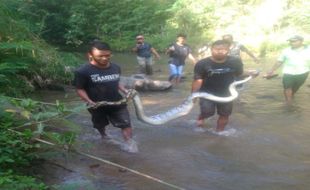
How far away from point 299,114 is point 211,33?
18.8 metres

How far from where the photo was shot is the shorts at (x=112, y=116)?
724cm

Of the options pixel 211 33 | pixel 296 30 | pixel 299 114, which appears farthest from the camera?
pixel 211 33

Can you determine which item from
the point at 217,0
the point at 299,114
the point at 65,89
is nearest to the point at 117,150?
the point at 299,114

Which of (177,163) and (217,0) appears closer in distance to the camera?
(177,163)

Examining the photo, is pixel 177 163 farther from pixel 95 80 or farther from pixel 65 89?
pixel 65 89

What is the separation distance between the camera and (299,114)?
10.1 m

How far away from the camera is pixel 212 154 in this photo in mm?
A: 7219

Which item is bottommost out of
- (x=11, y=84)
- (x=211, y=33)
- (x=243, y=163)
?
(x=211, y=33)

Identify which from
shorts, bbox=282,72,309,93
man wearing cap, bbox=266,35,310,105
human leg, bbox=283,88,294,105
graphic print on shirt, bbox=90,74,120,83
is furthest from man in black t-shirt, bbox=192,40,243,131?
human leg, bbox=283,88,294,105

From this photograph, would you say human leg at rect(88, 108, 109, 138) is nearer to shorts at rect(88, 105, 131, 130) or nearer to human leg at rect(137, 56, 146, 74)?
shorts at rect(88, 105, 131, 130)

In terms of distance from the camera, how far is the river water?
598 centimetres

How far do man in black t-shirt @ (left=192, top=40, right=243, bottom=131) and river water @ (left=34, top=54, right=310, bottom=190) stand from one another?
0.52m

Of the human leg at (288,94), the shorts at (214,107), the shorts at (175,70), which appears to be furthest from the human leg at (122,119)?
the shorts at (175,70)

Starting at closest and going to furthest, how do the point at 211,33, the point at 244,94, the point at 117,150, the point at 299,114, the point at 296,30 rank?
the point at 117,150, the point at 299,114, the point at 244,94, the point at 296,30, the point at 211,33
